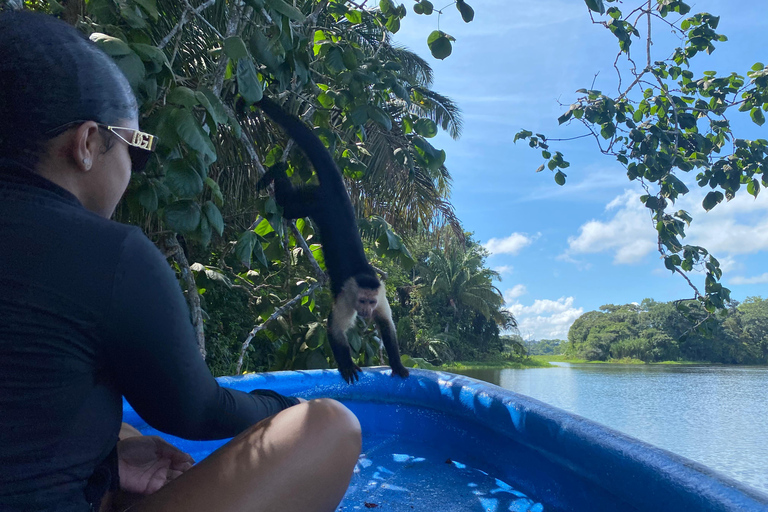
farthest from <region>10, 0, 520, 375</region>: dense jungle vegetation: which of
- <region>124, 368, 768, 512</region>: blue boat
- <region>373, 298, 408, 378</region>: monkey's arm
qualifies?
<region>124, 368, 768, 512</region>: blue boat

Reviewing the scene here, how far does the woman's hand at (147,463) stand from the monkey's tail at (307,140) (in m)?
2.25

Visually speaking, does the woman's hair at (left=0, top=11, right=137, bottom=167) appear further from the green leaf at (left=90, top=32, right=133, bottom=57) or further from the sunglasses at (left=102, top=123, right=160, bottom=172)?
the green leaf at (left=90, top=32, right=133, bottom=57)

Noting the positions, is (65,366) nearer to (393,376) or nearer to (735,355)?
(393,376)

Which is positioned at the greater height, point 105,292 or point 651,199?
point 651,199

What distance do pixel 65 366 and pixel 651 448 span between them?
1.47m

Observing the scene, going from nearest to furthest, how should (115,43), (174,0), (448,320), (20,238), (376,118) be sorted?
(20,238), (115,43), (376,118), (174,0), (448,320)

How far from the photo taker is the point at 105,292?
0.61 meters

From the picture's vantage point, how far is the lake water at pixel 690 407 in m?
4.83

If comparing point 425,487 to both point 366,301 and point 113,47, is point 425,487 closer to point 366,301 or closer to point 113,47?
point 366,301

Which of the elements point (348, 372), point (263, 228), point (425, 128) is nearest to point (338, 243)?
point (263, 228)

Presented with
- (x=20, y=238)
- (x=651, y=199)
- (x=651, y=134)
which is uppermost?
(x=651, y=134)

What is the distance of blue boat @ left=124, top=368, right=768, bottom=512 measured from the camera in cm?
130

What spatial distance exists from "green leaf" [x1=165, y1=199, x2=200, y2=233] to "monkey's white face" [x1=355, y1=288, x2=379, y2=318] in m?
1.53

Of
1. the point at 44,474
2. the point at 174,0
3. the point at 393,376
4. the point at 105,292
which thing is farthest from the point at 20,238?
the point at 174,0
